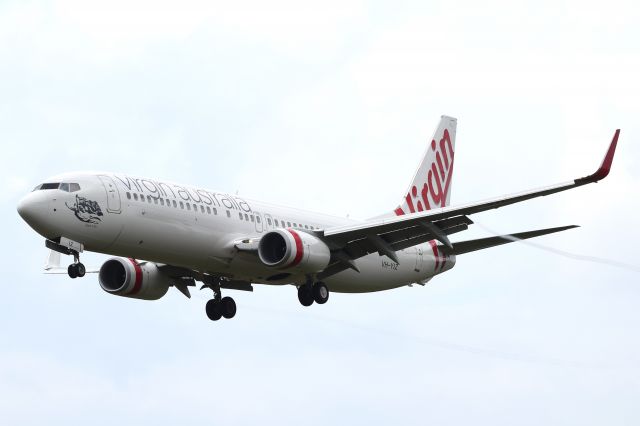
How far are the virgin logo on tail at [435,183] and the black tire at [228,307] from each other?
905cm

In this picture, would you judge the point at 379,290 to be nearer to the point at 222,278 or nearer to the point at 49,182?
the point at 222,278

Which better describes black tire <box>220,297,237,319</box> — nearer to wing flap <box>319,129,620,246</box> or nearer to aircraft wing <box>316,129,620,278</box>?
aircraft wing <box>316,129,620,278</box>

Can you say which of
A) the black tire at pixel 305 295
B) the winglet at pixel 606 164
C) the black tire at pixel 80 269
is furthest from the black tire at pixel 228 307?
the winglet at pixel 606 164

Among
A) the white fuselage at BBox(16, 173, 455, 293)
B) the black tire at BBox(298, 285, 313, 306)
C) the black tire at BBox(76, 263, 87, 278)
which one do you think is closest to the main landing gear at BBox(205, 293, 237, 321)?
the white fuselage at BBox(16, 173, 455, 293)

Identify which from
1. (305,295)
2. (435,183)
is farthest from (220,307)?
(435,183)

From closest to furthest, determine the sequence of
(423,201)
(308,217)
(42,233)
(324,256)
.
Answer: (42,233) < (324,256) < (308,217) < (423,201)

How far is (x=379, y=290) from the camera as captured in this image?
5778cm

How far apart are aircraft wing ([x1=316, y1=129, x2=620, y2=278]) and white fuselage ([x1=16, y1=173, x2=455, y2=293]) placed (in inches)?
78.4

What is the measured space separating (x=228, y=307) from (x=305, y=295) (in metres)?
4.40

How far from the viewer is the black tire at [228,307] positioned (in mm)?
56250

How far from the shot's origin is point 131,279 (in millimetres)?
54688

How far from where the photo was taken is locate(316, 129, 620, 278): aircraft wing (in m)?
48.2

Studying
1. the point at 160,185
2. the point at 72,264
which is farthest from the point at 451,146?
the point at 72,264

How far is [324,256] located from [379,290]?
7.28m
